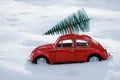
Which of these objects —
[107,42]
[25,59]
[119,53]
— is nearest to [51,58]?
[25,59]

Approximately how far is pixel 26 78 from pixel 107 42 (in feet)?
17.4

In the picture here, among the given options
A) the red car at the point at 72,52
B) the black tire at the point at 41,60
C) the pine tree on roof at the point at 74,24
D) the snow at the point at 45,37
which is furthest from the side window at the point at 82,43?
the black tire at the point at 41,60

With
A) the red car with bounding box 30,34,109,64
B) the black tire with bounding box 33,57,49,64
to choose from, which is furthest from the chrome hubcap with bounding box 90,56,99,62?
A: the black tire with bounding box 33,57,49,64

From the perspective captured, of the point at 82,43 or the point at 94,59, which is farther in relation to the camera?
the point at 82,43

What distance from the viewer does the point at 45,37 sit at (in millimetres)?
15945

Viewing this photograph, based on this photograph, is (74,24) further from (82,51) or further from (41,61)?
(41,61)

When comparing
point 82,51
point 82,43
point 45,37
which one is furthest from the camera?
point 45,37

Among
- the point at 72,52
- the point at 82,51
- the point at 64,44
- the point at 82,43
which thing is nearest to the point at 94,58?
the point at 82,51

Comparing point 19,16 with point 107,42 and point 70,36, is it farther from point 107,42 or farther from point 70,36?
point 70,36

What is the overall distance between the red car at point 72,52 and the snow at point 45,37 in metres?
0.28

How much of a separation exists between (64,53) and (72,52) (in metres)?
0.29

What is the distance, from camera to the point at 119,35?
16.0m

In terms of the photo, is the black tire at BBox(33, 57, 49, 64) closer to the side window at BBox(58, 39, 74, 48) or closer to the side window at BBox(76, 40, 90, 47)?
the side window at BBox(58, 39, 74, 48)

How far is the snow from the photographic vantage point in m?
11.1
